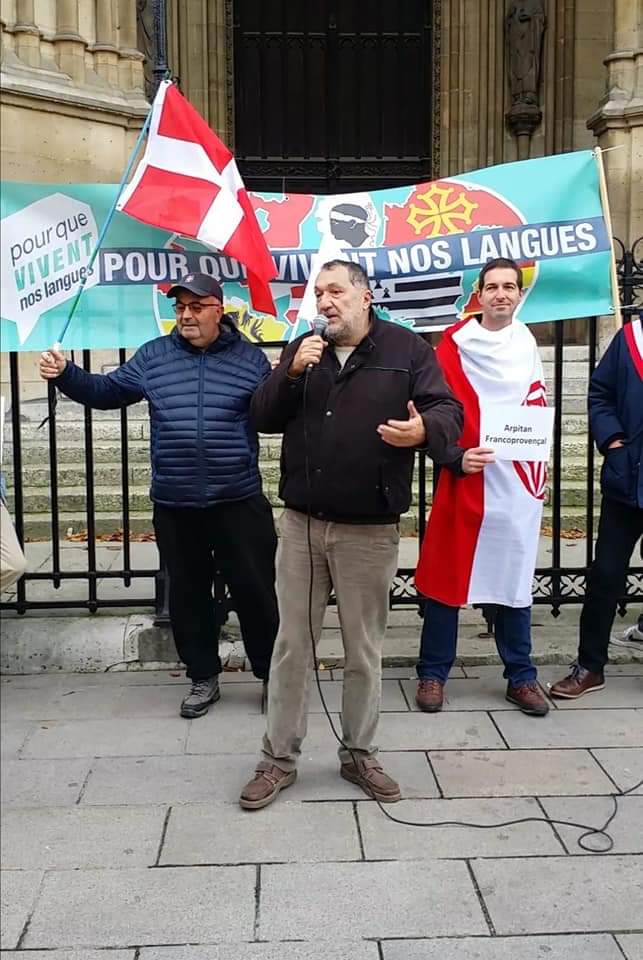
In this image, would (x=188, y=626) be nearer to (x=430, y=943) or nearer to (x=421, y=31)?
(x=430, y=943)

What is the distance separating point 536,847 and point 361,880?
0.62 m

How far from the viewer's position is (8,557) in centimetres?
272

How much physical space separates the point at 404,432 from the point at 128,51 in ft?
28.5

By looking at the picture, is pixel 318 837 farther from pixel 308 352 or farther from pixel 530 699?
pixel 308 352

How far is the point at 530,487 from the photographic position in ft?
14.5

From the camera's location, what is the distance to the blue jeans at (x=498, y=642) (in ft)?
14.8

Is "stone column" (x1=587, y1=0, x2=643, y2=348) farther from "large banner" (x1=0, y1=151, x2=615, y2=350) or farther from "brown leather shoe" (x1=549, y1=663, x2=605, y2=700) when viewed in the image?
"brown leather shoe" (x1=549, y1=663, x2=605, y2=700)

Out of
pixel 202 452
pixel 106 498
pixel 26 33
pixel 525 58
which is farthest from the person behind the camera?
pixel 525 58

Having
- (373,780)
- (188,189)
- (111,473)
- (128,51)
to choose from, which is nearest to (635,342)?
(188,189)

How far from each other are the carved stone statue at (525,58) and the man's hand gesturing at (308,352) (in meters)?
9.63

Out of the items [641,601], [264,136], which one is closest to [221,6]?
[264,136]

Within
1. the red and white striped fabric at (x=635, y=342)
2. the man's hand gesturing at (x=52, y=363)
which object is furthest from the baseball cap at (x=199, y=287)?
the red and white striped fabric at (x=635, y=342)

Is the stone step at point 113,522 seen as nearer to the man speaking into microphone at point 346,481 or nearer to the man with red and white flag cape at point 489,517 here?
the man with red and white flag cape at point 489,517

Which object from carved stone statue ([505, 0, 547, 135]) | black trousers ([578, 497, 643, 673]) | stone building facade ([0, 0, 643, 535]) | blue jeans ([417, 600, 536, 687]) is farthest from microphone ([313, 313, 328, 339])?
carved stone statue ([505, 0, 547, 135])
